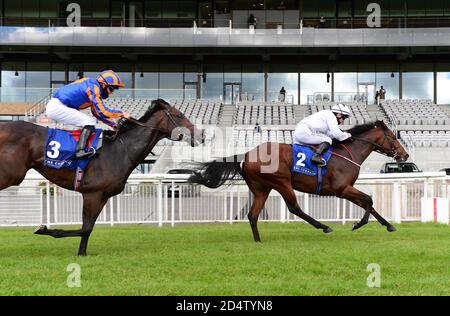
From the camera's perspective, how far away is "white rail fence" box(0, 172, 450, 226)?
11.5 metres

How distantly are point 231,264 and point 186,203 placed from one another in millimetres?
6305

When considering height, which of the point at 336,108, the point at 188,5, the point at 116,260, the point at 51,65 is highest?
the point at 188,5

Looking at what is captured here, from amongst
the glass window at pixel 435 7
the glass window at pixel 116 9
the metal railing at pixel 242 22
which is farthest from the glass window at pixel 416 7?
the glass window at pixel 116 9

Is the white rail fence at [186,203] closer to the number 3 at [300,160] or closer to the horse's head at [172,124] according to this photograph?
the number 3 at [300,160]

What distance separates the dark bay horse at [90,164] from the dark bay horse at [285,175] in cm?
159

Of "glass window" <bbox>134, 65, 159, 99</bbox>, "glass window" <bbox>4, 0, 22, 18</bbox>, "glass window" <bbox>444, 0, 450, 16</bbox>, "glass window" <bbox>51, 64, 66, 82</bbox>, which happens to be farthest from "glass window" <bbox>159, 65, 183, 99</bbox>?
"glass window" <bbox>444, 0, 450, 16</bbox>

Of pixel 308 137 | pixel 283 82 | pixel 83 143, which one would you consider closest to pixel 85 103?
pixel 83 143

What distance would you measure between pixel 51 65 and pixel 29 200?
1094 inches

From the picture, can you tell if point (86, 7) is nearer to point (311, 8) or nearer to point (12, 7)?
point (12, 7)

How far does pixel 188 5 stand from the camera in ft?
123

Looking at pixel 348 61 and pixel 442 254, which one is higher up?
pixel 348 61

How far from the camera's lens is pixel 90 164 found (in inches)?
264
